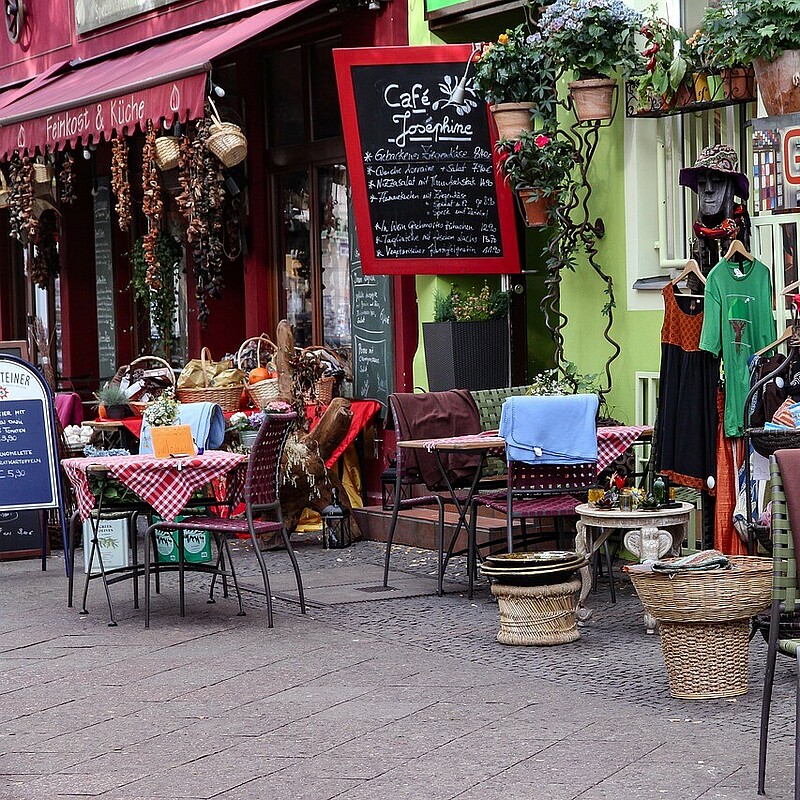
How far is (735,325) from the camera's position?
324 inches

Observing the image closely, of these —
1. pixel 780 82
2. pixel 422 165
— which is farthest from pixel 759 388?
pixel 422 165

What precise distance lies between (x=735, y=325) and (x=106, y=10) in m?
9.50

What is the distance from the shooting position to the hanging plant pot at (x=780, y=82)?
7.98m

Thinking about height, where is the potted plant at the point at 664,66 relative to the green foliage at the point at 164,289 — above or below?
above

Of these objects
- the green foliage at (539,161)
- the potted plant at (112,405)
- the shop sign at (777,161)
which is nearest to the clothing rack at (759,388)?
the shop sign at (777,161)

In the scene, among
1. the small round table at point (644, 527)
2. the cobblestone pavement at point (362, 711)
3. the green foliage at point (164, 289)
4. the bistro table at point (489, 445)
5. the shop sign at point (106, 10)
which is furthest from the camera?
the green foliage at point (164, 289)

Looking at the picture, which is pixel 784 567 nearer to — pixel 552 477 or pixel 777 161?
pixel 552 477

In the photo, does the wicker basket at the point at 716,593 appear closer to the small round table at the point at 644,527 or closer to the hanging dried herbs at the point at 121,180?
the small round table at the point at 644,527

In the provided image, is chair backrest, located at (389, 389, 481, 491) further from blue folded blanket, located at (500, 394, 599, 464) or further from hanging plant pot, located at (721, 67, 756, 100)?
hanging plant pot, located at (721, 67, 756, 100)

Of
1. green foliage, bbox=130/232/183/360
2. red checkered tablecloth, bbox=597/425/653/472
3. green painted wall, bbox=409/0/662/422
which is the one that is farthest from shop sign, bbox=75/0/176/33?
red checkered tablecloth, bbox=597/425/653/472

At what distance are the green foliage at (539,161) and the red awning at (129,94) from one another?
2.26 m

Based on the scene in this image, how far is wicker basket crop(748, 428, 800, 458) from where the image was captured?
7.29m

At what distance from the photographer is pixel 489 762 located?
5551 mm

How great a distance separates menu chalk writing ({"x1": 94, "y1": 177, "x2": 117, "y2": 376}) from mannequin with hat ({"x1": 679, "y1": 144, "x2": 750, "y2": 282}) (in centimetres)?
966
